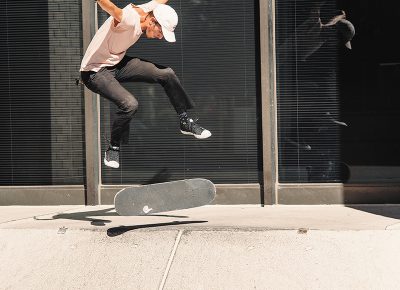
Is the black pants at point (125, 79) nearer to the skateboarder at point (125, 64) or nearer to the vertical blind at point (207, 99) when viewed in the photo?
the skateboarder at point (125, 64)

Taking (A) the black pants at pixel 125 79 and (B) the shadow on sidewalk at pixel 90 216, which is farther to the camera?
(B) the shadow on sidewalk at pixel 90 216

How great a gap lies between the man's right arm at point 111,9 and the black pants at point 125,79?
0.52 m

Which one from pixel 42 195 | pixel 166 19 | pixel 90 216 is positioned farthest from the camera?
pixel 42 195

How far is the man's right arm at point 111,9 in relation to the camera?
638 cm

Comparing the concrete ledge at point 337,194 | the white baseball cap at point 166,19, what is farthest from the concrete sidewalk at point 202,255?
the white baseball cap at point 166,19

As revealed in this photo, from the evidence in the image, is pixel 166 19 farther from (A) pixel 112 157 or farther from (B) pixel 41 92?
(B) pixel 41 92

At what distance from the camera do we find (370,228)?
297 inches

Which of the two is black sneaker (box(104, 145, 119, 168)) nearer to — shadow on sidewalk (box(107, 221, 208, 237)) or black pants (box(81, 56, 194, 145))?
black pants (box(81, 56, 194, 145))

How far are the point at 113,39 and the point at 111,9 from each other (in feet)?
1.23

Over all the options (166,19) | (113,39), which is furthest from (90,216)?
(166,19)

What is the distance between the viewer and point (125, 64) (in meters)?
6.93

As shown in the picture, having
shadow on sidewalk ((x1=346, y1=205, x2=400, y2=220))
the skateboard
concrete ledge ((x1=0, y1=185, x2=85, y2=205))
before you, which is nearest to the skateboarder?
the skateboard

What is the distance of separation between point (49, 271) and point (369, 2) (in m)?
5.86

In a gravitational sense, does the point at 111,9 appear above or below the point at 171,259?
above
